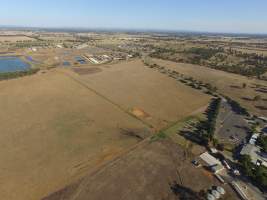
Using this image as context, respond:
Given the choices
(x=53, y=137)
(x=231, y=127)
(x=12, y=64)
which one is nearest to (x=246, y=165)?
(x=231, y=127)

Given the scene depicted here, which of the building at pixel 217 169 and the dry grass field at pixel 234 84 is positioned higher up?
the dry grass field at pixel 234 84

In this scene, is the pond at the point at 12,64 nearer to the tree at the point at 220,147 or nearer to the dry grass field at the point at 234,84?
the dry grass field at the point at 234,84

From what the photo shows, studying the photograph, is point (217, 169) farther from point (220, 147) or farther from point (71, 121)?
point (71, 121)

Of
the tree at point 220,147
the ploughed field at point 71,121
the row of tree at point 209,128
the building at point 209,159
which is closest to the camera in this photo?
the ploughed field at point 71,121

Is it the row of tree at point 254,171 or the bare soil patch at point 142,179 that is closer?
the bare soil patch at point 142,179

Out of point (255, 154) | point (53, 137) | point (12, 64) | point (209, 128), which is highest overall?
point (12, 64)

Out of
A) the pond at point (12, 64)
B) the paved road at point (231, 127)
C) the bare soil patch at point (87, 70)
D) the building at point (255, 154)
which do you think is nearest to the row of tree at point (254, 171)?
the building at point (255, 154)
